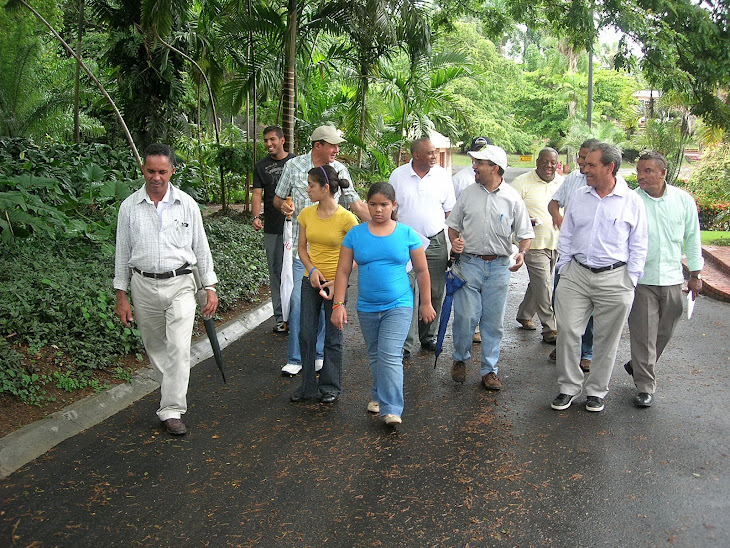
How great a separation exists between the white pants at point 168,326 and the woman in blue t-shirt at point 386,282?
3.79 ft

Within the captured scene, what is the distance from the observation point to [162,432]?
19.6ft

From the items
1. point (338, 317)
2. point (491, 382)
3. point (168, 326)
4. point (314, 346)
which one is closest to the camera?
point (168, 326)

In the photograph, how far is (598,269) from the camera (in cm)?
655

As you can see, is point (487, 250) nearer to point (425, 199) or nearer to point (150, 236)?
point (425, 199)

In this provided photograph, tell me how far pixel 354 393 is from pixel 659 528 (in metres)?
3.14

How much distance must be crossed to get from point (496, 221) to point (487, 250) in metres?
0.28

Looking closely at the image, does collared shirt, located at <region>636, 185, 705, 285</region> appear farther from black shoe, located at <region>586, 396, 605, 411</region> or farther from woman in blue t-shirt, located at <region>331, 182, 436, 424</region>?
woman in blue t-shirt, located at <region>331, 182, 436, 424</region>

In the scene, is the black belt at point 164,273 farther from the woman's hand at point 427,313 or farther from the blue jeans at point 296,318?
the woman's hand at point 427,313

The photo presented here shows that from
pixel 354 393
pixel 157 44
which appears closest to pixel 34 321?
pixel 354 393

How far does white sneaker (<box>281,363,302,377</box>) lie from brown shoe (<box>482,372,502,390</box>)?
177 centimetres

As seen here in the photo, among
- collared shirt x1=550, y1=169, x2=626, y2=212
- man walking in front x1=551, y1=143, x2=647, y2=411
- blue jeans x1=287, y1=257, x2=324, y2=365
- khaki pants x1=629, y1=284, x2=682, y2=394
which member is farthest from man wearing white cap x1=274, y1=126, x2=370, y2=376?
khaki pants x1=629, y1=284, x2=682, y2=394

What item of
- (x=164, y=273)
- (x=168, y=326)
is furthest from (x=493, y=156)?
(x=168, y=326)

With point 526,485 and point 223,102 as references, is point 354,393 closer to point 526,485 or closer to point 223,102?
point 526,485

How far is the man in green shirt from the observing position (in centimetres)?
680
